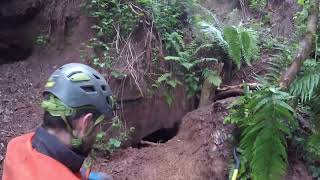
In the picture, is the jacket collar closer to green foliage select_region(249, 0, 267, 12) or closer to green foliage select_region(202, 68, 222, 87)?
green foliage select_region(202, 68, 222, 87)

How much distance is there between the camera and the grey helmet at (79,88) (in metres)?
2.16

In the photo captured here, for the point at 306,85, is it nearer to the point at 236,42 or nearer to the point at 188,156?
the point at 236,42

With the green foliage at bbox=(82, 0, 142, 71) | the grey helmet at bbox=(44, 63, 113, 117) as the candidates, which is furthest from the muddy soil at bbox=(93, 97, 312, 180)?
the grey helmet at bbox=(44, 63, 113, 117)

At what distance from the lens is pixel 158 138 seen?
6090 millimetres

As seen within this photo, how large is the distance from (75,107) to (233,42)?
392 cm

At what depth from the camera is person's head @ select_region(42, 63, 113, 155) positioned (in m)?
2.09

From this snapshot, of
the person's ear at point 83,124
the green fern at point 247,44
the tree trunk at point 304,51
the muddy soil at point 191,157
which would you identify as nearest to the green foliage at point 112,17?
the green fern at point 247,44

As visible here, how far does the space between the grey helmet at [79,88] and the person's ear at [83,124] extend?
0.23 ft

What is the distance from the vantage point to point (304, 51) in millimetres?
5082

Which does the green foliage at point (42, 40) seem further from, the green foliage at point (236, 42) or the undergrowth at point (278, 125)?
the undergrowth at point (278, 125)

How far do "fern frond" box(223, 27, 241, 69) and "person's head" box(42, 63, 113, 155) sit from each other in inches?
144

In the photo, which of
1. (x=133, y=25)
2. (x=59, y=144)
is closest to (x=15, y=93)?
(x=133, y=25)

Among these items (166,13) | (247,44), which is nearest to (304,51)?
(247,44)

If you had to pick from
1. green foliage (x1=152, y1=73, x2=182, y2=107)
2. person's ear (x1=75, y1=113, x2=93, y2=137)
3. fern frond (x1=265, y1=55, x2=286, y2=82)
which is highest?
person's ear (x1=75, y1=113, x2=93, y2=137)
